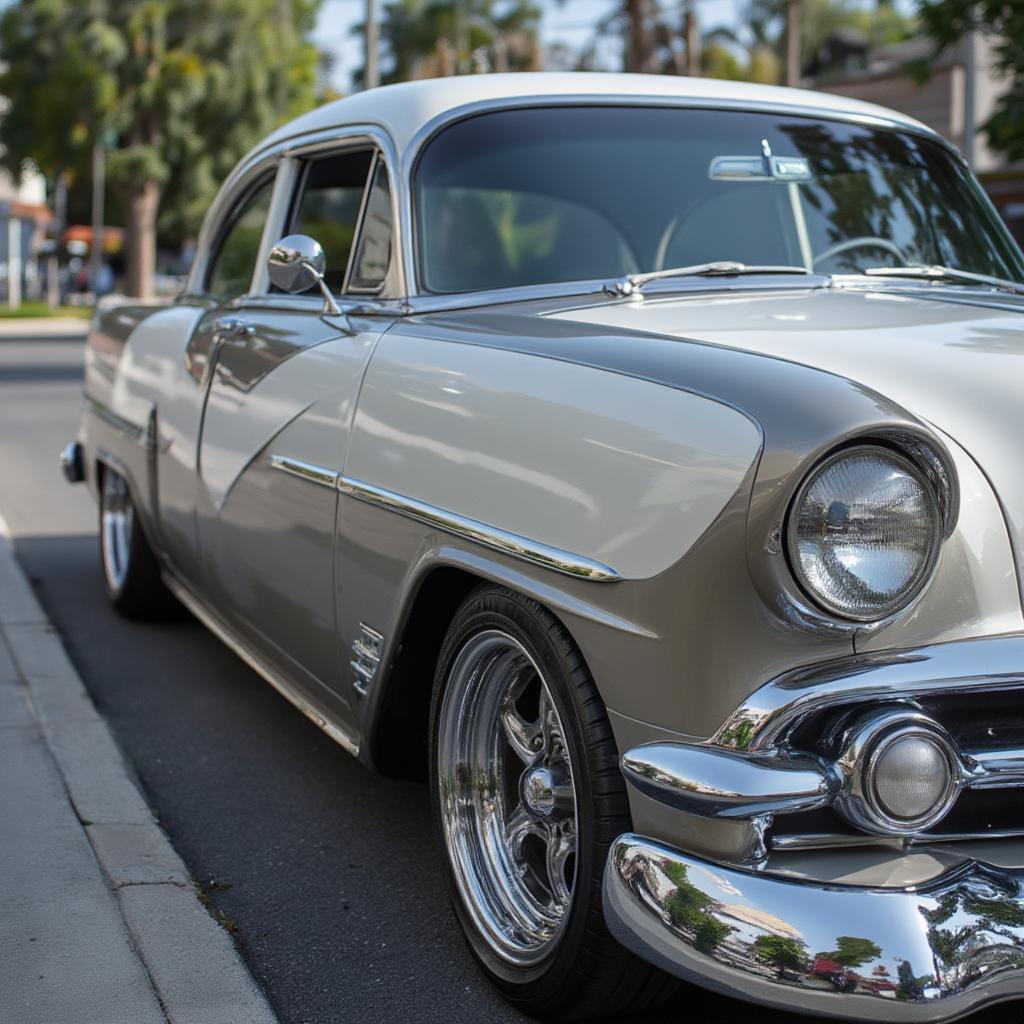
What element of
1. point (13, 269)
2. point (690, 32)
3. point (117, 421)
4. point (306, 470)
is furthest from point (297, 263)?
point (13, 269)

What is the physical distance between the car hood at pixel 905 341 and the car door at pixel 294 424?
62 cm

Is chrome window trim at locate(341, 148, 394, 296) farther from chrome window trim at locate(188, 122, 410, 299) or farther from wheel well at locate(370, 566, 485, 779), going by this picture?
wheel well at locate(370, 566, 485, 779)

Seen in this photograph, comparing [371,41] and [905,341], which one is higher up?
[371,41]

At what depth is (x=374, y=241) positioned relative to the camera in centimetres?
367

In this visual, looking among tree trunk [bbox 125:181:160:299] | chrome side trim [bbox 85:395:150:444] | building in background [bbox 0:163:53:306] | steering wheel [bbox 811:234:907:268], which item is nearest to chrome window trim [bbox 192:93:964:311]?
steering wheel [bbox 811:234:907:268]

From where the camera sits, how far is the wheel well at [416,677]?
2.97 metres

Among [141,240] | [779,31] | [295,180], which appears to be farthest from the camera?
[779,31]

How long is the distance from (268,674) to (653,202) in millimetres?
1567

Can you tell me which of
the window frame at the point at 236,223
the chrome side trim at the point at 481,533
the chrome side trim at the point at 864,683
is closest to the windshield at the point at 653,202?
the chrome side trim at the point at 481,533

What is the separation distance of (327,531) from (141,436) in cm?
196

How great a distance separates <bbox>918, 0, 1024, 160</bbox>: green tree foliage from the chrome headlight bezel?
19.9 ft

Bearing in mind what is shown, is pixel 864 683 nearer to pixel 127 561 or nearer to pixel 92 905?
pixel 92 905

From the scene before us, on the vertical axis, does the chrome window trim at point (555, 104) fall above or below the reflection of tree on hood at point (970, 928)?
above

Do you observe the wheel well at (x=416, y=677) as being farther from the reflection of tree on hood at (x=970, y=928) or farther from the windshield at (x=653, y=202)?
the reflection of tree on hood at (x=970, y=928)
